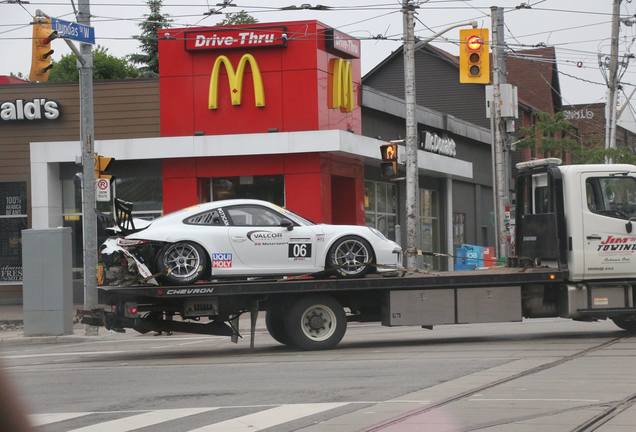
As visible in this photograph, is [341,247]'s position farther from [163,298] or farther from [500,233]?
[500,233]

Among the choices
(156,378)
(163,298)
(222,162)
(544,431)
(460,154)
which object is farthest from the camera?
(460,154)

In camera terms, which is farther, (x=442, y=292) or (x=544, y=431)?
(x=442, y=292)

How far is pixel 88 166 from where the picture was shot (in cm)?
2105

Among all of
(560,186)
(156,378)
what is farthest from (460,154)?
(156,378)

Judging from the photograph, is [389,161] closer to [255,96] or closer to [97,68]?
[255,96]

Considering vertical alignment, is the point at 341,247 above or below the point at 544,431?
above

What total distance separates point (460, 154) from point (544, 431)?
36.1 m

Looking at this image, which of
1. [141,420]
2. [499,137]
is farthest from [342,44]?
[141,420]

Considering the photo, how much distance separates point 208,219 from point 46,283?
285 inches

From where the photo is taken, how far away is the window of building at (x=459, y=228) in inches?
1633

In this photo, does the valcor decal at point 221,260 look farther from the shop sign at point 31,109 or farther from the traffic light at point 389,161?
the shop sign at point 31,109

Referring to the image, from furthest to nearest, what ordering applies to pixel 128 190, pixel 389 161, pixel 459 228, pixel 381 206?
pixel 459 228 < pixel 381 206 < pixel 128 190 < pixel 389 161

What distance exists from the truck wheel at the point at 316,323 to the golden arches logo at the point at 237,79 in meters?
13.8

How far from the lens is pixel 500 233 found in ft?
93.8
